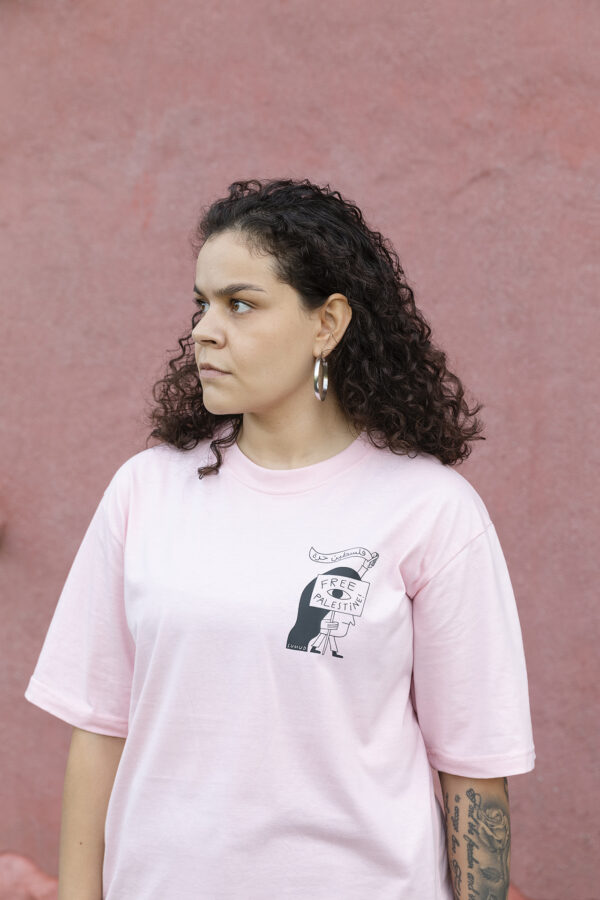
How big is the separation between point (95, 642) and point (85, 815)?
1.01ft

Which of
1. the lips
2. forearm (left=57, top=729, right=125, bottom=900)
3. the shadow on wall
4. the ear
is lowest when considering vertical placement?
the shadow on wall

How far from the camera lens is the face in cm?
173

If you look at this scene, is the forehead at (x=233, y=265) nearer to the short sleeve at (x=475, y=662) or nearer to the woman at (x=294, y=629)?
the woman at (x=294, y=629)

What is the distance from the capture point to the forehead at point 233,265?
174cm

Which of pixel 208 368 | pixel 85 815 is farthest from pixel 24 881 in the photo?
pixel 208 368

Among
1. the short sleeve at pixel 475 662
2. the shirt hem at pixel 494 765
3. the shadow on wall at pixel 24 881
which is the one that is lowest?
the shadow on wall at pixel 24 881

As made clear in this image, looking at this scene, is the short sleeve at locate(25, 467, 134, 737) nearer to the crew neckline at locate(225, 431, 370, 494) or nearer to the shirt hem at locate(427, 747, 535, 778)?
the crew neckline at locate(225, 431, 370, 494)

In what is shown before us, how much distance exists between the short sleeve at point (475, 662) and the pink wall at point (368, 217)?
115 centimetres

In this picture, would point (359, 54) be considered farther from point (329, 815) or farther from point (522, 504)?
point (329, 815)

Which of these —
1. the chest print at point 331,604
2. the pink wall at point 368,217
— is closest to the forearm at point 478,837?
the chest print at point 331,604

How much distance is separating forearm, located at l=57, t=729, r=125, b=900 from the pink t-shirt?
7 centimetres

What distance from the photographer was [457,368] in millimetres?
2869

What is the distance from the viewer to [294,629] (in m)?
1.62

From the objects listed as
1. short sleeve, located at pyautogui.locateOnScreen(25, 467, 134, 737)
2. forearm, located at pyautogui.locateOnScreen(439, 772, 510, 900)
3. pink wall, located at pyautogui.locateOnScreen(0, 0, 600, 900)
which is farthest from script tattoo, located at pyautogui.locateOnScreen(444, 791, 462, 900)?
pink wall, located at pyautogui.locateOnScreen(0, 0, 600, 900)
